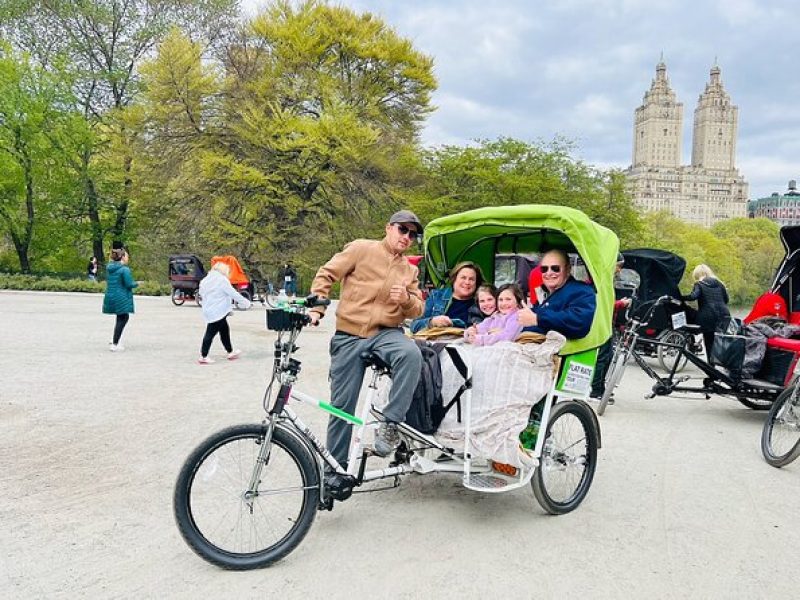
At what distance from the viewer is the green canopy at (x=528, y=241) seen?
4453mm

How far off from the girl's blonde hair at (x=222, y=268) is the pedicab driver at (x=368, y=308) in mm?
6883

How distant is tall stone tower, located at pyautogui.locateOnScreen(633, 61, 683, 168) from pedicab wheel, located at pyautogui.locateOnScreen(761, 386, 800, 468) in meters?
193

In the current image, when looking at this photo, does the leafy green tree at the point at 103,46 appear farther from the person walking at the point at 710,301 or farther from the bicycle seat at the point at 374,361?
the bicycle seat at the point at 374,361

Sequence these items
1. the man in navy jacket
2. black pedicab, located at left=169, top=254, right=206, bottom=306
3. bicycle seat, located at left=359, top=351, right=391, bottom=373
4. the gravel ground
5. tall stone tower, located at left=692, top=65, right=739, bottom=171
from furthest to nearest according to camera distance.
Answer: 1. tall stone tower, located at left=692, top=65, right=739, bottom=171
2. black pedicab, located at left=169, top=254, right=206, bottom=306
3. the man in navy jacket
4. bicycle seat, located at left=359, top=351, right=391, bottom=373
5. the gravel ground

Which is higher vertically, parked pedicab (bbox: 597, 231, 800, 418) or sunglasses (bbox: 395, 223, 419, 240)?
sunglasses (bbox: 395, 223, 419, 240)

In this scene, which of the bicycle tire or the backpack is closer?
the backpack

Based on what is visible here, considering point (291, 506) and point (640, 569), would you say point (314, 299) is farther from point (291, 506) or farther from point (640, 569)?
point (640, 569)

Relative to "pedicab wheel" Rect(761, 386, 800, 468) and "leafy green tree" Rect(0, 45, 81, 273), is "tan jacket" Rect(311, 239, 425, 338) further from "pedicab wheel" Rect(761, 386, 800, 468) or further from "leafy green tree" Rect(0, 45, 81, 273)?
"leafy green tree" Rect(0, 45, 81, 273)

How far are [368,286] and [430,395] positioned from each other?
2.70ft

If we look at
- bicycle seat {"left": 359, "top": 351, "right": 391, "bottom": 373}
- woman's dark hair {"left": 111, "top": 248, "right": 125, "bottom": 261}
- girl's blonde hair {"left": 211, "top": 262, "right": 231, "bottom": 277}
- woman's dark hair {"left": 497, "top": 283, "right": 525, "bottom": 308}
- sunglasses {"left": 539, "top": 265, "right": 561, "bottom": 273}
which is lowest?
bicycle seat {"left": 359, "top": 351, "right": 391, "bottom": 373}

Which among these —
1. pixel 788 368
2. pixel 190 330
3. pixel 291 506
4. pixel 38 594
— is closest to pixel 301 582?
pixel 291 506

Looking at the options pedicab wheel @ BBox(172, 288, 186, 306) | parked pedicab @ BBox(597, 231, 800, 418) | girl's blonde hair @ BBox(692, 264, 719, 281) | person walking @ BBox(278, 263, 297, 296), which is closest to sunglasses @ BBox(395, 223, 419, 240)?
parked pedicab @ BBox(597, 231, 800, 418)

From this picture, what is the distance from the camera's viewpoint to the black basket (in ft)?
11.5

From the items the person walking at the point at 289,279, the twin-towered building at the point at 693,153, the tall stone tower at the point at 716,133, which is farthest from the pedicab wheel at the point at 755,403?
the tall stone tower at the point at 716,133
